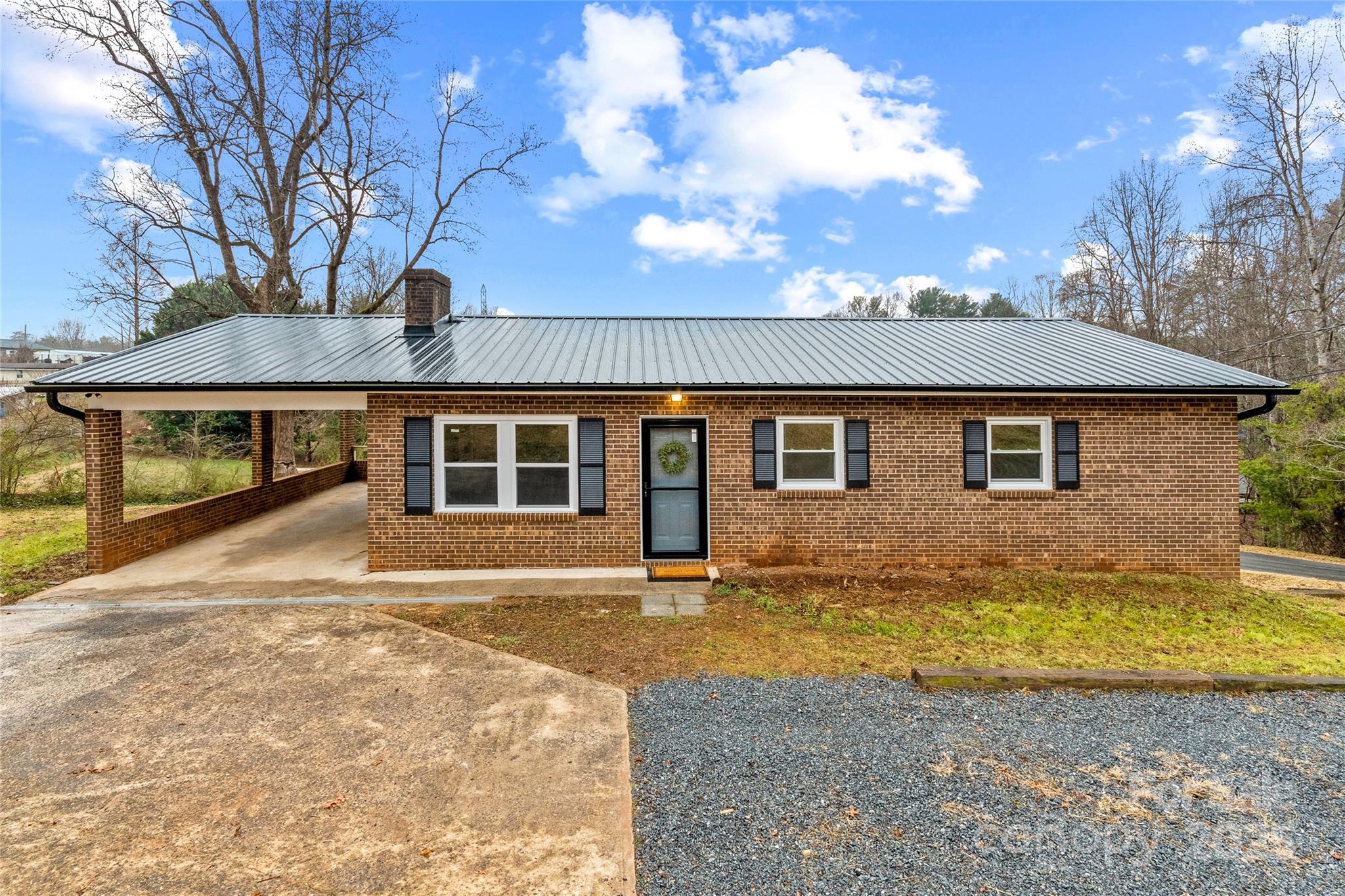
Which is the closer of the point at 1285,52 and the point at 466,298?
the point at 1285,52

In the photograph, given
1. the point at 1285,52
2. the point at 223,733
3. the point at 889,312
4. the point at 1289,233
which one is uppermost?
the point at 1285,52

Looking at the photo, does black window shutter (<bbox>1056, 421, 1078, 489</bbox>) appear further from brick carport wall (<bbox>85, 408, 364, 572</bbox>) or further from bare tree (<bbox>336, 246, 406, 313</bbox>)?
Result: bare tree (<bbox>336, 246, 406, 313</bbox>)

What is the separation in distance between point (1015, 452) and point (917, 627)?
3.78m

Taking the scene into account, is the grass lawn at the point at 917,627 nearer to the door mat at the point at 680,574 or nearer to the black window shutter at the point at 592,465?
the door mat at the point at 680,574

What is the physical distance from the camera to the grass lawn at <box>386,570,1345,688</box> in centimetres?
499

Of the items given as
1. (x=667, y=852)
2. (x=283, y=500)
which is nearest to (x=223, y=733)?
(x=667, y=852)

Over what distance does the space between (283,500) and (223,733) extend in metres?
10.9

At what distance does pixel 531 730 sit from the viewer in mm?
3836

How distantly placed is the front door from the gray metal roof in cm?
81

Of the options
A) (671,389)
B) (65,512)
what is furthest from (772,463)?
(65,512)

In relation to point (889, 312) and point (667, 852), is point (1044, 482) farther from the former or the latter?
point (889, 312)

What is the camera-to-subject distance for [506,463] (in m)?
8.01

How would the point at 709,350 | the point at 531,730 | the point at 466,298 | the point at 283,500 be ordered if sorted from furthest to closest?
1. the point at 466,298
2. the point at 283,500
3. the point at 709,350
4. the point at 531,730

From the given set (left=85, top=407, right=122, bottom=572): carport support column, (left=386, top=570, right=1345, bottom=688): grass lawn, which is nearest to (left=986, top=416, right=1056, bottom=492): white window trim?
(left=386, top=570, right=1345, bottom=688): grass lawn
